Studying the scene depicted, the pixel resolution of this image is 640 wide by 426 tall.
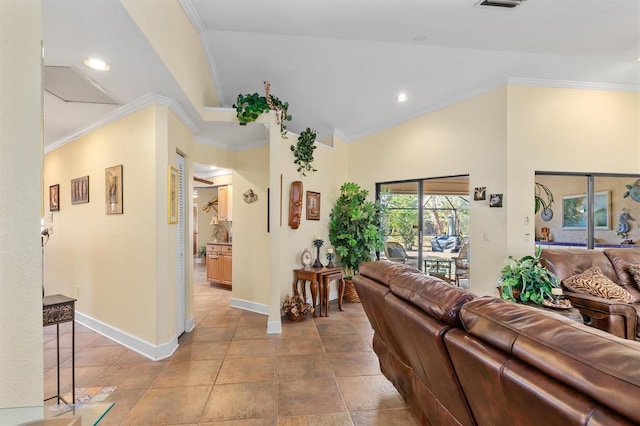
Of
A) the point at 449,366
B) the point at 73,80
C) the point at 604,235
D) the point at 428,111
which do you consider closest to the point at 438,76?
the point at 428,111

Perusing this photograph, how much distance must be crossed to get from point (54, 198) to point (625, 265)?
734 centimetres

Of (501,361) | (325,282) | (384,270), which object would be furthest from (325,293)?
(501,361)

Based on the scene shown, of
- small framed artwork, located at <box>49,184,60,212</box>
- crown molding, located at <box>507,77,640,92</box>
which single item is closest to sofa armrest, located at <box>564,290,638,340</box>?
crown molding, located at <box>507,77,640,92</box>

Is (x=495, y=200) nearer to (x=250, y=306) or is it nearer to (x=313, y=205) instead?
(x=313, y=205)

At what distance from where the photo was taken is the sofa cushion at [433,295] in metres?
1.29

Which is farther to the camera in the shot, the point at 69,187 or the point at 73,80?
the point at 69,187

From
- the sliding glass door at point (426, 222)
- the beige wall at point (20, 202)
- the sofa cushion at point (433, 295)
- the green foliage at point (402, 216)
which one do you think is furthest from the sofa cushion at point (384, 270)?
the green foliage at point (402, 216)

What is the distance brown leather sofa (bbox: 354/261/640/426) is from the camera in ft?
2.31

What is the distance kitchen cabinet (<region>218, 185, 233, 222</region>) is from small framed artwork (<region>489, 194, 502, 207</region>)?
4519 millimetres

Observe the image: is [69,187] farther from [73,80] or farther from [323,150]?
[323,150]

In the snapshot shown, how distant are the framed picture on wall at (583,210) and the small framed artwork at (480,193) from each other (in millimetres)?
1227

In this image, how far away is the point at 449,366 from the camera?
4.09 ft

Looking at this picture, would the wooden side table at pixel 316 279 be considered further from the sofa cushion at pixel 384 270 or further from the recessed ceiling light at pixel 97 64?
the recessed ceiling light at pixel 97 64

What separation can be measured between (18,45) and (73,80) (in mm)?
1731
